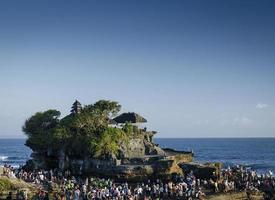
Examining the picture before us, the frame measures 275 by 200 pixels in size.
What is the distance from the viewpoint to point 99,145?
56.9 meters

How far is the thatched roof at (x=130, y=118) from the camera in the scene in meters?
63.9

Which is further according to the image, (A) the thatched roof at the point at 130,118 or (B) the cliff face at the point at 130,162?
(A) the thatched roof at the point at 130,118

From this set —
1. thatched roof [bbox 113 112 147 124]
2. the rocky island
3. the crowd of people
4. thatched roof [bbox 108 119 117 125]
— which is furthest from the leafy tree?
thatched roof [bbox 113 112 147 124]

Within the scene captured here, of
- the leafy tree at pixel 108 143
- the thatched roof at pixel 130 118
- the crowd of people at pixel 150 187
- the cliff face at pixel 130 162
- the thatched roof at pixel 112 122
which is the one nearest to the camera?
the crowd of people at pixel 150 187

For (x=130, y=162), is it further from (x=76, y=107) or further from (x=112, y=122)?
(x=76, y=107)

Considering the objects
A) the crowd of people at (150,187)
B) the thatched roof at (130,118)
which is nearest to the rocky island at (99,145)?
the thatched roof at (130,118)

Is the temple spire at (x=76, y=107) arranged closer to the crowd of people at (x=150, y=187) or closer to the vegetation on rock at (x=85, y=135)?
the vegetation on rock at (x=85, y=135)

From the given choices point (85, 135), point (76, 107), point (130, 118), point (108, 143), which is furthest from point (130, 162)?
point (76, 107)

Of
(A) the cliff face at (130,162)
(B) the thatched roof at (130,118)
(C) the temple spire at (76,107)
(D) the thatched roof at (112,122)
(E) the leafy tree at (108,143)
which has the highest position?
(C) the temple spire at (76,107)

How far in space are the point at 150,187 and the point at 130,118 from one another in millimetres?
16641

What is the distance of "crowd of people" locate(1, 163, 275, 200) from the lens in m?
45.2

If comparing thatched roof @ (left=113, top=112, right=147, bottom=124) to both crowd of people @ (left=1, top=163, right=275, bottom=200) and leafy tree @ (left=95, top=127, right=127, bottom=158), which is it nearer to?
leafy tree @ (left=95, top=127, right=127, bottom=158)

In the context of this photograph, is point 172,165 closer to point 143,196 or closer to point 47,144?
point 143,196

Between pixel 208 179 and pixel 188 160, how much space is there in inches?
281
